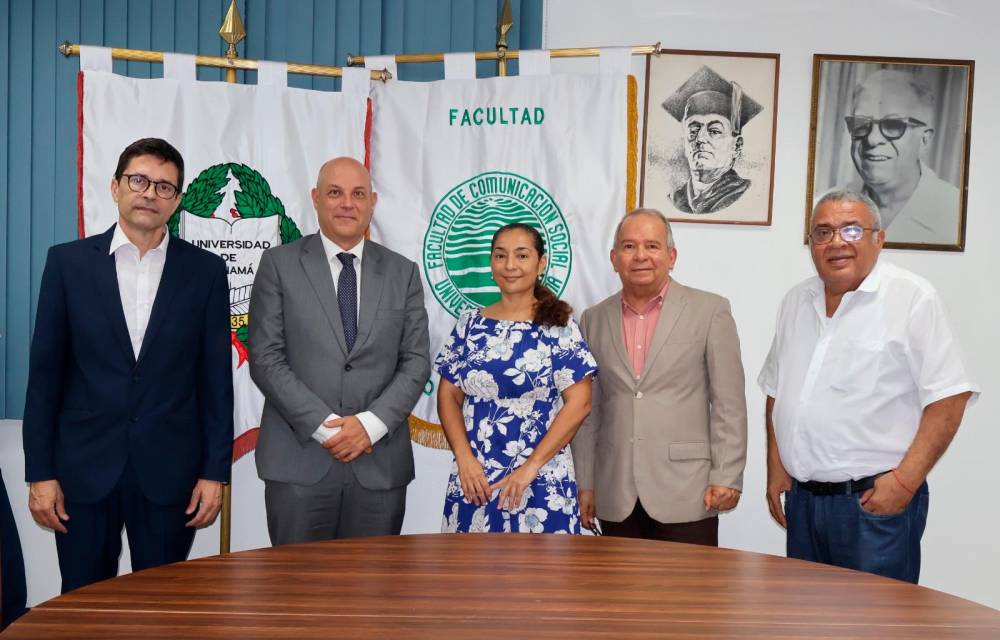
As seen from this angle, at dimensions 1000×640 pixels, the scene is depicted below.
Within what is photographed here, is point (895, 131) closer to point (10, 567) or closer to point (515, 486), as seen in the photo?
point (515, 486)

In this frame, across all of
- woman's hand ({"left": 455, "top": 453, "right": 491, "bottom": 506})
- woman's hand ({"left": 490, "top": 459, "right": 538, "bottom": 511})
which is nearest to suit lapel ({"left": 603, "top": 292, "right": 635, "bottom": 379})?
woman's hand ({"left": 490, "top": 459, "right": 538, "bottom": 511})

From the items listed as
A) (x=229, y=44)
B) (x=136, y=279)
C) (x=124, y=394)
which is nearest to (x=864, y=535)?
(x=124, y=394)

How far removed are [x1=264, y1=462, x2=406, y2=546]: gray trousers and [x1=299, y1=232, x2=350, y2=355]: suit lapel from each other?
1.45ft

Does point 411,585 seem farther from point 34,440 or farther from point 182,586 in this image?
point 34,440

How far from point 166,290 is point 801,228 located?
271cm

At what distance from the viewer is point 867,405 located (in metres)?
2.34

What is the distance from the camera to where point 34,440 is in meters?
2.38

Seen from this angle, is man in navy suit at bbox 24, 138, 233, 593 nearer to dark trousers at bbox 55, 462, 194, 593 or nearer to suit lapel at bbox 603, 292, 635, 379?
dark trousers at bbox 55, 462, 194, 593

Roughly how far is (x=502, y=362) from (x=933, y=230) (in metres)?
2.26

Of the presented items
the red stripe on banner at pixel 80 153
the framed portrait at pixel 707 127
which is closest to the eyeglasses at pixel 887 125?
the framed portrait at pixel 707 127

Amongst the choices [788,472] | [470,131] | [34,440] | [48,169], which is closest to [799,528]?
[788,472]

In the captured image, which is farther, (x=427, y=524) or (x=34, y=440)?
(x=427, y=524)

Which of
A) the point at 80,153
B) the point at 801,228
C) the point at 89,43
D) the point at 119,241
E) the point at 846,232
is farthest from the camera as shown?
the point at 801,228

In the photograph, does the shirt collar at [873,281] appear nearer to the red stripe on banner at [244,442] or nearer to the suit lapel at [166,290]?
the suit lapel at [166,290]
